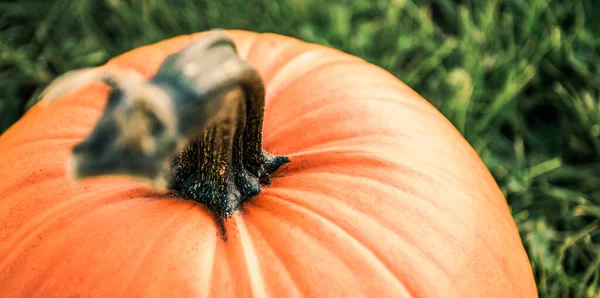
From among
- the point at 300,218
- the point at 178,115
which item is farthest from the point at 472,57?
the point at 178,115

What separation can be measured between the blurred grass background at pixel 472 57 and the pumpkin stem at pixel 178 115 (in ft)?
4.54

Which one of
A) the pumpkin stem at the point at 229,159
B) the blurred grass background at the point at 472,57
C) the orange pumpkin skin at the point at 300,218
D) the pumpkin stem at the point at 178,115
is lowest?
the blurred grass background at the point at 472,57

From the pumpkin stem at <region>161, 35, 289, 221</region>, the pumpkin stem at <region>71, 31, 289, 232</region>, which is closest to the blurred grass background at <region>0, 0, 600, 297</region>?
the pumpkin stem at <region>161, 35, 289, 221</region>

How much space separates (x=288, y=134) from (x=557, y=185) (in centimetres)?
141

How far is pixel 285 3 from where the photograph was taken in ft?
9.05

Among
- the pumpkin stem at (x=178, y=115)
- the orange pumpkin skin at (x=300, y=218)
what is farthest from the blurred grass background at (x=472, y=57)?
the pumpkin stem at (x=178, y=115)

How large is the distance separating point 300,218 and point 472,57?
1.56 meters

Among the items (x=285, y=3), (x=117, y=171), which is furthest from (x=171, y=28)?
(x=117, y=171)

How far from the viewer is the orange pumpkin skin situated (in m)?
1.11

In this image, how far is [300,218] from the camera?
3.91 ft

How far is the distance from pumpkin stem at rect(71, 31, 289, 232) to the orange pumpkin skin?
17 cm

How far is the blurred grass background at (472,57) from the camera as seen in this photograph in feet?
7.55

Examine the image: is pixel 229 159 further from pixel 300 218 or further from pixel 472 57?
pixel 472 57

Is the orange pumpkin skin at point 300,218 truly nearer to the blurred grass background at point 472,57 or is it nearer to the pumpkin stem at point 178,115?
the pumpkin stem at point 178,115
